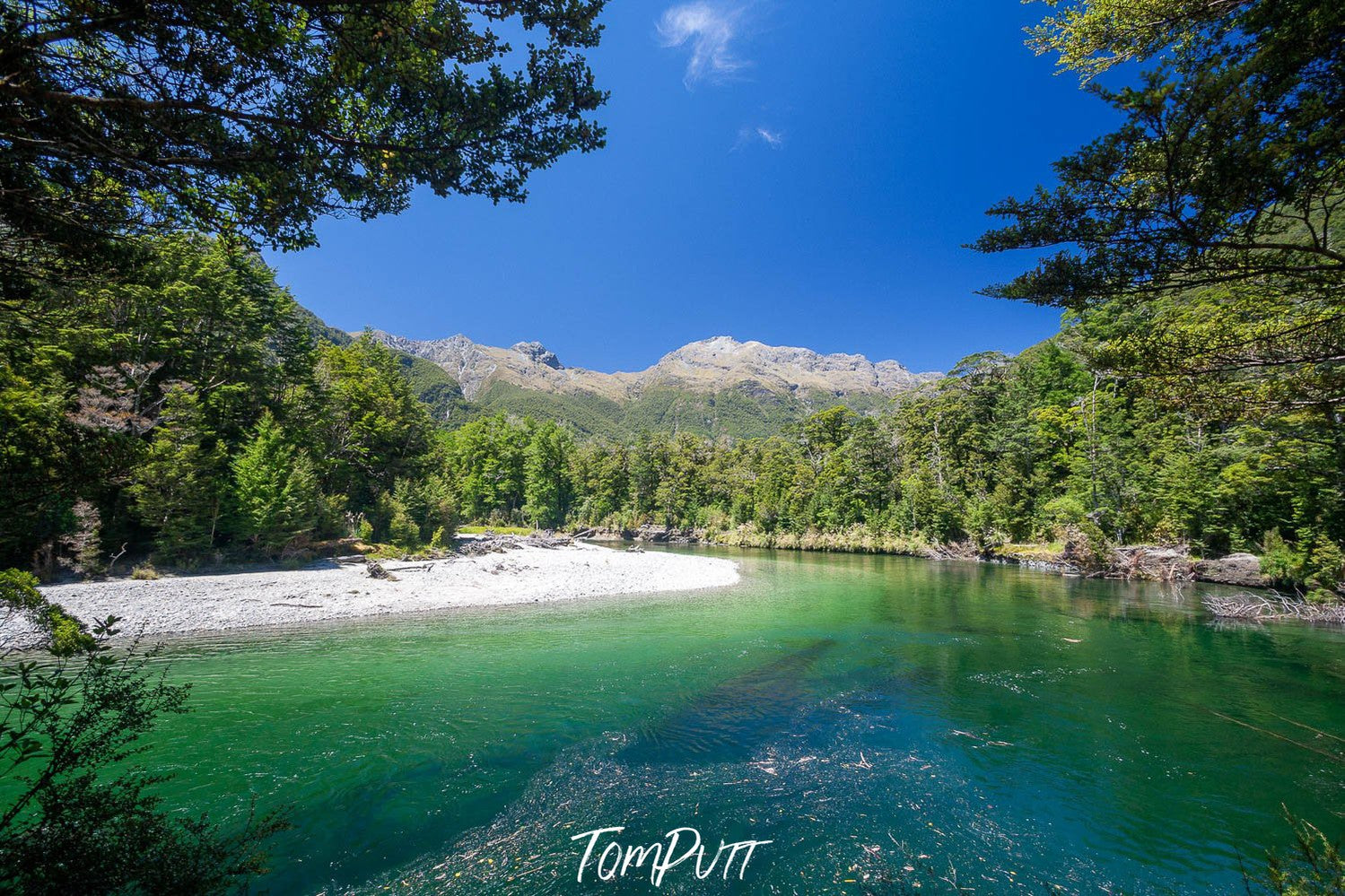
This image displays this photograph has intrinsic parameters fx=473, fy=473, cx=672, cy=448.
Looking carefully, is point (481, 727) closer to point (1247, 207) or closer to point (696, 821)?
point (696, 821)

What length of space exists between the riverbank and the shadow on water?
11.3 m

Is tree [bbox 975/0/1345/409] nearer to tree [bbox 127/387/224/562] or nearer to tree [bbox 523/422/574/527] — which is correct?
tree [bbox 127/387/224/562]

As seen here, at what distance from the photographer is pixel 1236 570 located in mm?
21000

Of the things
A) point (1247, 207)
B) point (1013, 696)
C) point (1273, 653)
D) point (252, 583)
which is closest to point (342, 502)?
point (252, 583)

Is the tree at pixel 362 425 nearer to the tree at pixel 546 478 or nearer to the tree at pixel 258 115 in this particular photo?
the tree at pixel 546 478

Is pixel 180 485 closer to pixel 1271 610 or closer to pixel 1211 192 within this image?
pixel 1211 192

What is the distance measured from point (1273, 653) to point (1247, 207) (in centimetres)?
1419

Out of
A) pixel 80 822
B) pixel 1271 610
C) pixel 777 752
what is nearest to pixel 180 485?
pixel 80 822

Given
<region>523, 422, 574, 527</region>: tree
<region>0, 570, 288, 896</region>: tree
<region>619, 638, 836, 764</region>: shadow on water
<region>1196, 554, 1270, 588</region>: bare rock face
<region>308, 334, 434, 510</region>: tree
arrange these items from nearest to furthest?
<region>0, 570, 288, 896</region>: tree
<region>619, 638, 836, 764</region>: shadow on water
<region>1196, 554, 1270, 588</region>: bare rock face
<region>308, 334, 434, 510</region>: tree
<region>523, 422, 574, 527</region>: tree

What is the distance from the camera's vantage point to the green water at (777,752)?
5254 millimetres

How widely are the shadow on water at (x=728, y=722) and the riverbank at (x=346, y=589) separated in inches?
444

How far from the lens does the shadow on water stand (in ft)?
24.6

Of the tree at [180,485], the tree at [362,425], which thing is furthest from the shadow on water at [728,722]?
the tree at [362,425]

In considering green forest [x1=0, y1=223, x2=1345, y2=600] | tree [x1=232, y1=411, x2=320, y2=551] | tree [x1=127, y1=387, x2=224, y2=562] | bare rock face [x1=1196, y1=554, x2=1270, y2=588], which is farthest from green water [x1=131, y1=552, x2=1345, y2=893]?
tree [x1=232, y1=411, x2=320, y2=551]
